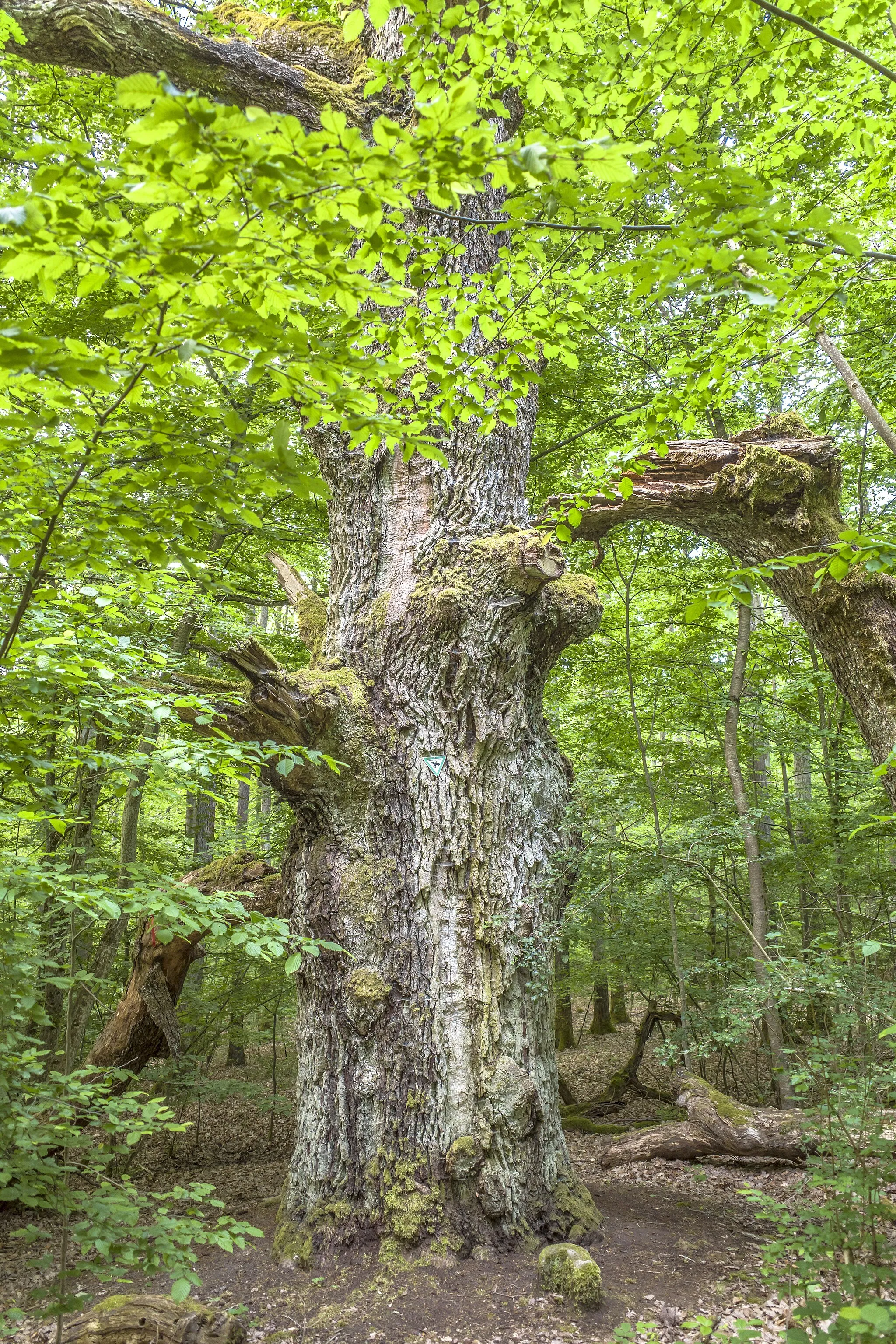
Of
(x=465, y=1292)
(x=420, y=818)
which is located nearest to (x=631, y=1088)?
(x=465, y=1292)

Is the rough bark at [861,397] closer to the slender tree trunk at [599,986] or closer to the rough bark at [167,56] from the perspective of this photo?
the rough bark at [167,56]

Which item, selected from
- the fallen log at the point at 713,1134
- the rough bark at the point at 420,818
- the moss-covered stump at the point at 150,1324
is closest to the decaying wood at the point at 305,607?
the rough bark at the point at 420,818

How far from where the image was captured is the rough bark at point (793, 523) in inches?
153

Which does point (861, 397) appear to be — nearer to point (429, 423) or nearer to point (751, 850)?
point (429, 423)

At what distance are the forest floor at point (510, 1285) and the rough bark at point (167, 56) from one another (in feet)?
18.5

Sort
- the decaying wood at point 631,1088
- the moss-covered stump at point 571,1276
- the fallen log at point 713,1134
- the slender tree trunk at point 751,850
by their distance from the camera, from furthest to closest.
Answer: the decaying wood at point 631,1088 → the slender tree trunk at point 751,850 → the fallen log at point 713,1134 → the moss-covered stump at point 571,1276

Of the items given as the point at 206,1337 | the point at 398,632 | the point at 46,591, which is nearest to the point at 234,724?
the point at 398,632

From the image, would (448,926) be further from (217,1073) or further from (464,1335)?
(217,1073)

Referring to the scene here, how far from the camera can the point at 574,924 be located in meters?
4.72

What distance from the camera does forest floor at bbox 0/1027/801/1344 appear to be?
297cm

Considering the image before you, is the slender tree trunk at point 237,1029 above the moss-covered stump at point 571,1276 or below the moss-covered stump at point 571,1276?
above

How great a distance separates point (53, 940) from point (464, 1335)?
150 inches

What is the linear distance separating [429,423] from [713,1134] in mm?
4876

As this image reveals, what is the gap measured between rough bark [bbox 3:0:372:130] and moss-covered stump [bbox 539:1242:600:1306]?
224 inches
